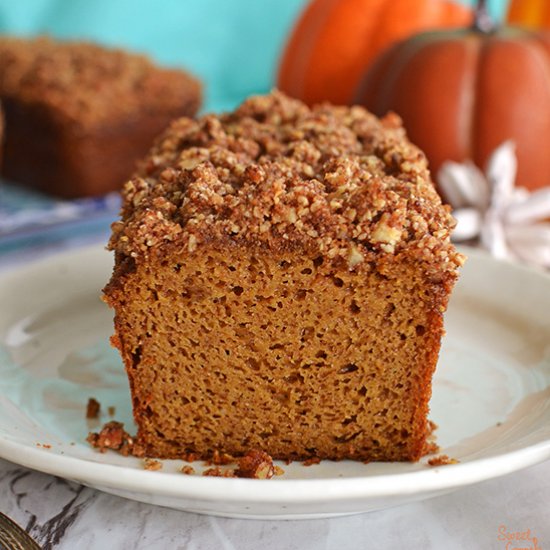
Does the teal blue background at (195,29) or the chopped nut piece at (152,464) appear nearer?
the chopped nut piece at (152,464)

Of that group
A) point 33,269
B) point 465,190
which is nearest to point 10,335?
point 33,269

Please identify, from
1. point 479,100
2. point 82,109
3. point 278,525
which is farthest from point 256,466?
point 82,109

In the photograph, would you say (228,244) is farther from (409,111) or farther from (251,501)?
(409,111)

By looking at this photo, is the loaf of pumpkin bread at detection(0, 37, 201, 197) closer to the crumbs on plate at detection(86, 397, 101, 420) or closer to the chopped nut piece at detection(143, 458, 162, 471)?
the crumbs on plate at detection(86, 397, 101, 420)

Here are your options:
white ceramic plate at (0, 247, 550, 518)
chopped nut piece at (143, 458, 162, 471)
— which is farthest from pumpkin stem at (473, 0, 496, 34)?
chopped nut piece at (143, 458, 162, 471)

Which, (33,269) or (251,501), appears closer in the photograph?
(251,501)

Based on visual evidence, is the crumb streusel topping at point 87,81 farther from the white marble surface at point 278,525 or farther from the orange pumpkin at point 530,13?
the white marble surface at point 278,525

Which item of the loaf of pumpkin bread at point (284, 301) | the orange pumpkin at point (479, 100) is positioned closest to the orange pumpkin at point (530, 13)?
the orange pumpkin at point (479, 100)
